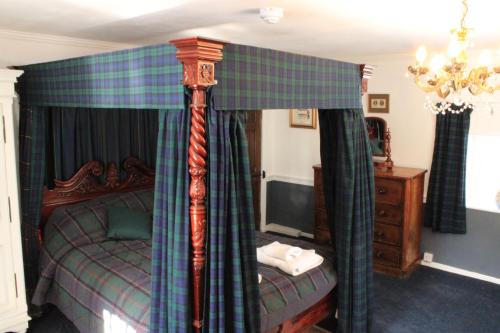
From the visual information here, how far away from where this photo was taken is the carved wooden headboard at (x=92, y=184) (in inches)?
148

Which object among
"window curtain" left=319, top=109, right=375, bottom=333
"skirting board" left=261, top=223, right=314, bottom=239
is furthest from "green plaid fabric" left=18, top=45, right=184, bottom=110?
"skirting board" left=261, top=223, right=314, bottom=239

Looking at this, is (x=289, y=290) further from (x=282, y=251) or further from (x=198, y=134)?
(x=198, y=134)

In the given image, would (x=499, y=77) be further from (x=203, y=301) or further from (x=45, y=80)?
(x=45, y=80)

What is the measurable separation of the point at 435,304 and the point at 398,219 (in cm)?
88

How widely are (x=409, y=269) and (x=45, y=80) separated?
3.87 metres

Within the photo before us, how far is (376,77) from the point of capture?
4.88 metres

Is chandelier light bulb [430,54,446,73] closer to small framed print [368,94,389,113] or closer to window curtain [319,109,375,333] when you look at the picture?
window curtain [319,109,375,333]

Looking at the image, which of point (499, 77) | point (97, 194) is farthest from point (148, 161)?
point (499, 77)

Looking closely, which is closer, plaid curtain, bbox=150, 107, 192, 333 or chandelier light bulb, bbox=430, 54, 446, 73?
plaid curtain, bbox=150, 107, 192, 333

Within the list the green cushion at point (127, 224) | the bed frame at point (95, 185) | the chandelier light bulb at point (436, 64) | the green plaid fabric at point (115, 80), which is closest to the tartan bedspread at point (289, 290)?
the bed frame at point (95, 185)

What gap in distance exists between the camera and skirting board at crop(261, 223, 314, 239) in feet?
18.6

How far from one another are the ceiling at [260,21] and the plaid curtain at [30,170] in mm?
702

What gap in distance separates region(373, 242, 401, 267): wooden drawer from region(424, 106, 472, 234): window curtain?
1.70ft

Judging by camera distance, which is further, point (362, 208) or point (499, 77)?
point (499, 77)
